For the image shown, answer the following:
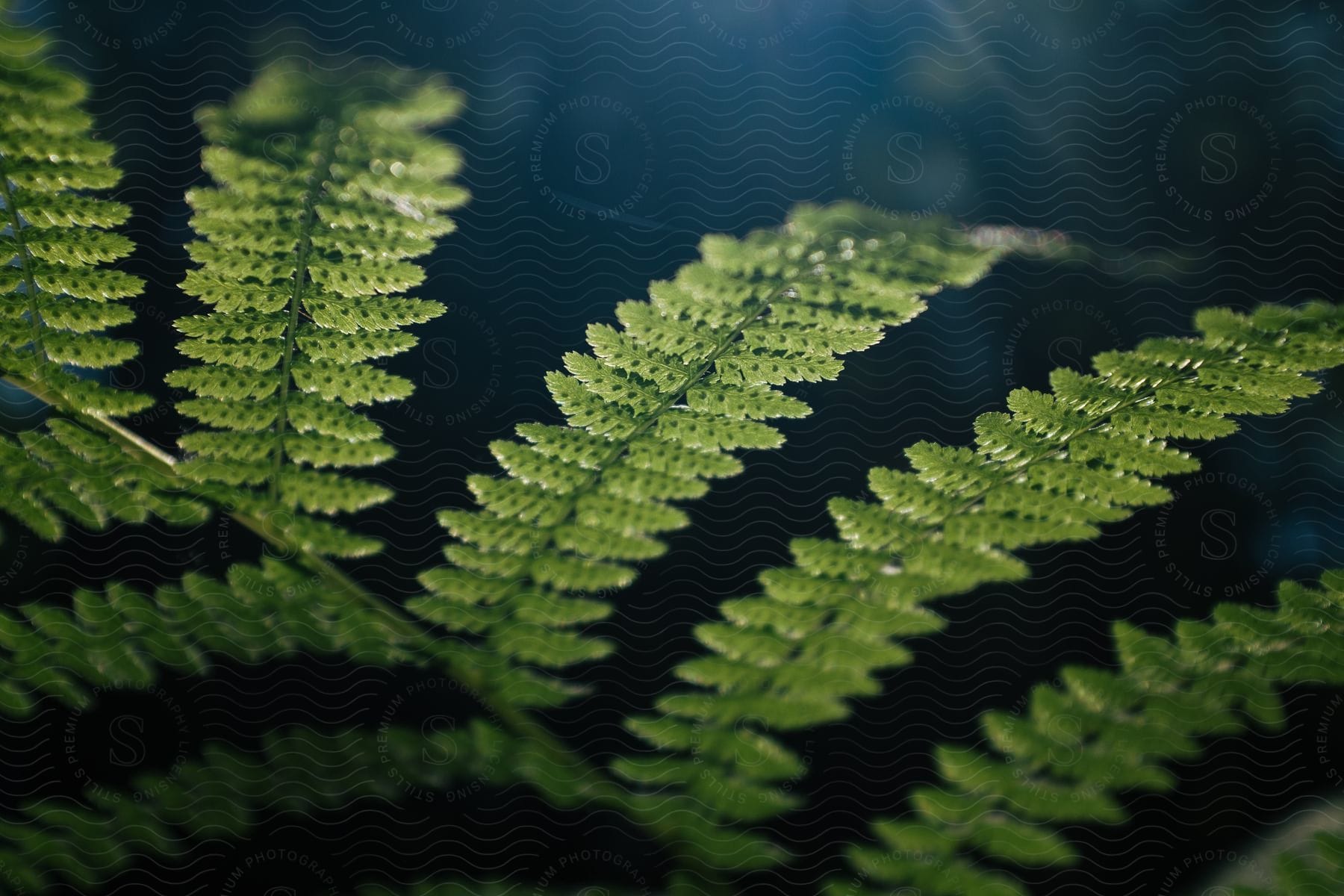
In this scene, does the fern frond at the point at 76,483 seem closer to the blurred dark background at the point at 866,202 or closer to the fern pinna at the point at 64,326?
the fern pinna at the point at 64,326

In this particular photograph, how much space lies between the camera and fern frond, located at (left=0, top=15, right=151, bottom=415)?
49cm

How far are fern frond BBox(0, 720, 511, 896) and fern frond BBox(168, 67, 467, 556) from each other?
146mm

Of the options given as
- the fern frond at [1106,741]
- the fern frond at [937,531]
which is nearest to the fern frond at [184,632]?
the fern frond at [937,531]

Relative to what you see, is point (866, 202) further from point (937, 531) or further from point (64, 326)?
point (64, 326)

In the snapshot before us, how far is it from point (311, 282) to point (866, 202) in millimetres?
597

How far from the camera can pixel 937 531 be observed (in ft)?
1.77

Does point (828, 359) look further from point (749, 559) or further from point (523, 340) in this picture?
point (523, 340)

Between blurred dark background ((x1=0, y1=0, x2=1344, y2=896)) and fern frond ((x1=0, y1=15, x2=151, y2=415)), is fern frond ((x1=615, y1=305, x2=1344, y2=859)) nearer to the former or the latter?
blurred dark background ((x1=0, y1=0, x2=1344, y2=896))

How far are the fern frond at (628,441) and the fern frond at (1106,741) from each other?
0.24m

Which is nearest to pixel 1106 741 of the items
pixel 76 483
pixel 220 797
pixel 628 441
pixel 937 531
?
pixel 937 531

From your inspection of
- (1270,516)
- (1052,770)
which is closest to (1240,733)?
(1052,770)

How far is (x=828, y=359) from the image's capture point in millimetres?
541

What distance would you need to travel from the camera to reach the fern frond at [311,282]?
466mm

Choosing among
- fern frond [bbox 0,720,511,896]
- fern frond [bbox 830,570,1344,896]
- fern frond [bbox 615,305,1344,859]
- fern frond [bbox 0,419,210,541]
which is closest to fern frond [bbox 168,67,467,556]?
fern frond [bbox 0,419,210,541]
